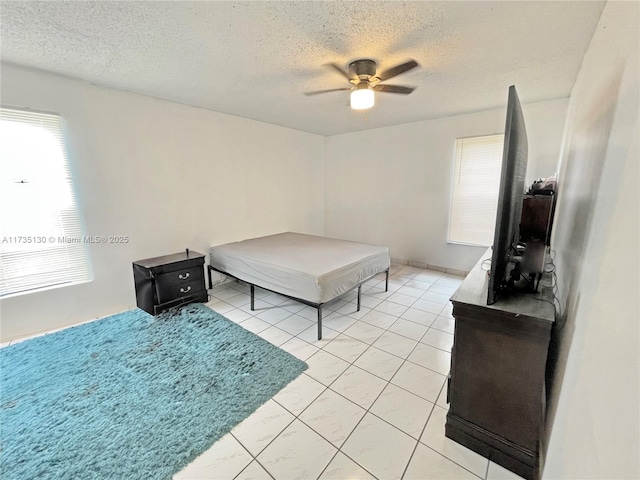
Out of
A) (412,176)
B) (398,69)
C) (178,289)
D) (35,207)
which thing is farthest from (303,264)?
(412,176)

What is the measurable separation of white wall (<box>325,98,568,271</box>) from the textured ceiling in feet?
2.04

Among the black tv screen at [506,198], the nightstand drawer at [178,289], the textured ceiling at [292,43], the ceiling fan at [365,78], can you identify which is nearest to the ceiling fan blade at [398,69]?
the ceiling fan at [365,78]

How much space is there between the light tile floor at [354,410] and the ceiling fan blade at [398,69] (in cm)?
233

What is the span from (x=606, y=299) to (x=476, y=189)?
357 cm

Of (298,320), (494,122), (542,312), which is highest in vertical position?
(494,122)

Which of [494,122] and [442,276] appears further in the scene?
[442,276]

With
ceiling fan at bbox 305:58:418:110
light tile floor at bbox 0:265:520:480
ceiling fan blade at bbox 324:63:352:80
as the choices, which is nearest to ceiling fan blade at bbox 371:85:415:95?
ceiling fan at bbox 305:58:418:110

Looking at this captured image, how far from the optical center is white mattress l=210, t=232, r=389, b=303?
2.58 metres

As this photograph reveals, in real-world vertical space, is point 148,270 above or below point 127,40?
below

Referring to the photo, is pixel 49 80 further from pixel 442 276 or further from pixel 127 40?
pixel 442 276

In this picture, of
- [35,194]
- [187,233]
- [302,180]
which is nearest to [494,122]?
[302,180]

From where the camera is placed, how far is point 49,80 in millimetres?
2480

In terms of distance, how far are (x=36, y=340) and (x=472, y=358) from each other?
3635 mm

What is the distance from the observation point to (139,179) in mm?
3105
